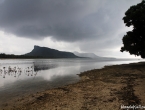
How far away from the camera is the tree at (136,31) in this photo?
34.9m

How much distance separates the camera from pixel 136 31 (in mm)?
37812

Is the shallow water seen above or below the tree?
below

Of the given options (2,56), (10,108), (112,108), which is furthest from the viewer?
(2,56)

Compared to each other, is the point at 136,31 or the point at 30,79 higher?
the point at 136,31

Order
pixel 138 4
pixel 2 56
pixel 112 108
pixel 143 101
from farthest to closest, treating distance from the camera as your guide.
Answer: pixel 2 56, pixel 138 4, pixel 143 101, pixel 112 108

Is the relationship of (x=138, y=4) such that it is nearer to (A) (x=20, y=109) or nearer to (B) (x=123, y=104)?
(B) (x=123, y=104)

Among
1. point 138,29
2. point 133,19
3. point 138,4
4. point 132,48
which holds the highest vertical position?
point 138,4

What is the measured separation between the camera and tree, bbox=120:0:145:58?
114 feet

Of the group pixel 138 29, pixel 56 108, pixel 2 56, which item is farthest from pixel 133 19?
pixel 2 56

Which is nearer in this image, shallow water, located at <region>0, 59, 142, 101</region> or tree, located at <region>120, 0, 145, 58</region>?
shallow water, located at <region>0, 59, 142, 101</region>

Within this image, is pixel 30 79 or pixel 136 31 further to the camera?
pixel 136 31

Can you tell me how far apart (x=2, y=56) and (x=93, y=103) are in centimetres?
21380

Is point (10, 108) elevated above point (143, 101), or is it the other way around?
point (143, 101)

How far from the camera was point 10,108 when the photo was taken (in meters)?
9.55
